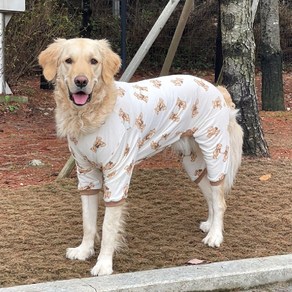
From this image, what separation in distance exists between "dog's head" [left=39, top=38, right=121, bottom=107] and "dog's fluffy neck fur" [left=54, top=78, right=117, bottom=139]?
0.05 meters

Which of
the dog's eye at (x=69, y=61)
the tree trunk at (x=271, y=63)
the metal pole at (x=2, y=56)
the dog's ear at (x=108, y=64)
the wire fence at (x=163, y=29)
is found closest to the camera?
the dog's eye at (x=69, y=61)

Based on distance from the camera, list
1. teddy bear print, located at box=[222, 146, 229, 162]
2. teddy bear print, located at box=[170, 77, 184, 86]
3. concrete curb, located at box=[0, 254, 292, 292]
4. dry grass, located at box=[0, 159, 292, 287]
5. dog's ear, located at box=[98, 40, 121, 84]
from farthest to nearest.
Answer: teddy bear print, located at box=[222, 146, 229, 162] → teddy bear print, located at box=[170, 77, 184, 86] → dry grass, located at box=[0, 159, 292, 287] → dog's ear, located at box=[98, 40, 121, 84] → concrete curb, located at box=[0, 254, 292, 292]

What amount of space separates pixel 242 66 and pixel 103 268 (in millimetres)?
4218

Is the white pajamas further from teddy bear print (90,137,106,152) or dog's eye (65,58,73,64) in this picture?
dog's eye (65,58,73,64)

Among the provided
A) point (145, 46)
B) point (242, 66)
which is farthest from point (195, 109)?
point (242, 66)

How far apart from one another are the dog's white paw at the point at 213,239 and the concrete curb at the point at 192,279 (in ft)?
1.85

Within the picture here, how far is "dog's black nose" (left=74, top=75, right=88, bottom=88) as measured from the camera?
412cm

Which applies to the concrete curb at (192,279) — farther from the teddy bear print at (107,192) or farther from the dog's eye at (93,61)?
the dog's eye at (93,61)

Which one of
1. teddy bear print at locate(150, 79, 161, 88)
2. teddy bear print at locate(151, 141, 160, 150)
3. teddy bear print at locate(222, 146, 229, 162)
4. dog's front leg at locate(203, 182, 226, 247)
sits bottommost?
dog's front leg at locate(203, 182, 226, 247)

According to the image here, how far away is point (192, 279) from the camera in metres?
4.18

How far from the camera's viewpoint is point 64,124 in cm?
445

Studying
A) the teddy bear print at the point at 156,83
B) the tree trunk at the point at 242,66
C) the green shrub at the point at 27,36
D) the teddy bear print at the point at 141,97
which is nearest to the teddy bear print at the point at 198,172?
the teddy bear print at the point at 156,83

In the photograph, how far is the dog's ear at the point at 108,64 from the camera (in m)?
4.36

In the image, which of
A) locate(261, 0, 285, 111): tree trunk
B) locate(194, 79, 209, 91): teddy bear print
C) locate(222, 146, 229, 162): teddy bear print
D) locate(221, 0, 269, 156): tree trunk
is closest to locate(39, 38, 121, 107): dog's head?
locate(194, 79, 209, 91): teddy bear print
